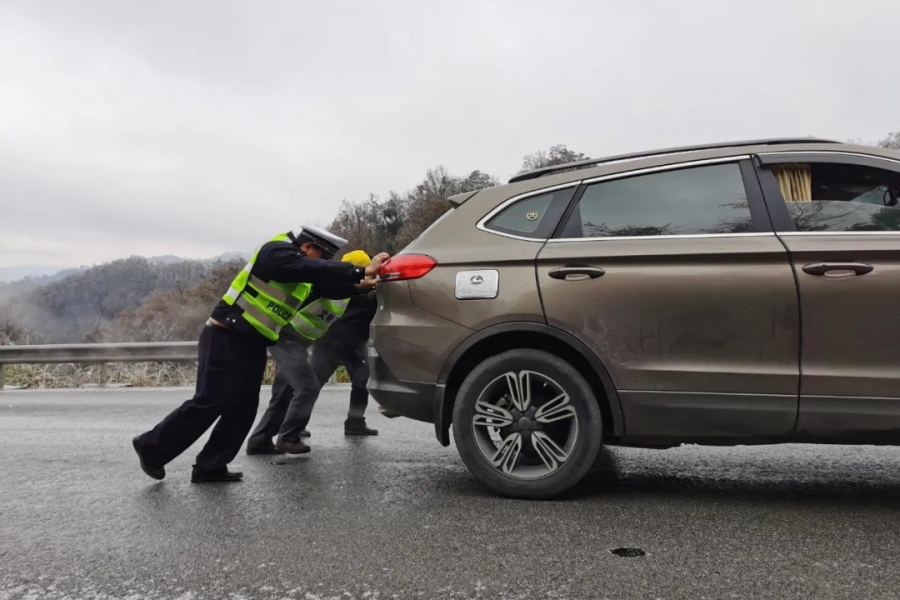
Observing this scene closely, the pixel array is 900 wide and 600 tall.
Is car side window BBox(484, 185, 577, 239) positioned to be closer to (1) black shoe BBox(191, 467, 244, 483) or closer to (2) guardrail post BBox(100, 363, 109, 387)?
(1) black shoe BBox(191, 467, 244, 483)

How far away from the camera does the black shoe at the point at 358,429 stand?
5645 millimetres

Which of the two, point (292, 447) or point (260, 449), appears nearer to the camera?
point (292, 447)

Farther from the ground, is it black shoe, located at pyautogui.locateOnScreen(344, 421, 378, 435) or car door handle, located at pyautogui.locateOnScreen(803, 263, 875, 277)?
car door handle, located at pyautogui.locateOnScreen(803, 263, 875, 277)

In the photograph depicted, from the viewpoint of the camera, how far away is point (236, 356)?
4125mm

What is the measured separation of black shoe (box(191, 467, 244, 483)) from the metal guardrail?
6.31 meters

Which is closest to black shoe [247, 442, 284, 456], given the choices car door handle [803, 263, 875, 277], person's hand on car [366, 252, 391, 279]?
person's hand on car [366, 252, 391, 279]

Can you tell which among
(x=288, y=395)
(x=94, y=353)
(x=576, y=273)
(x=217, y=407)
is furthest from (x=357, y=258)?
(x=94, y=353)

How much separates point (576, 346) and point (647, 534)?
95cm

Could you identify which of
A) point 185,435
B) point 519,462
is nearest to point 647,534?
point 519,462

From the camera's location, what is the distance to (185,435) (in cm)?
404

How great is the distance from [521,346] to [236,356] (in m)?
1.76

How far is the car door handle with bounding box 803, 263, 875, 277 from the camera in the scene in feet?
10.2

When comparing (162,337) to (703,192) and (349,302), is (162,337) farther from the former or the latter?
(703,192)

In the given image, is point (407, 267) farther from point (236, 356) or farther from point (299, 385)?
point (299, 385)
